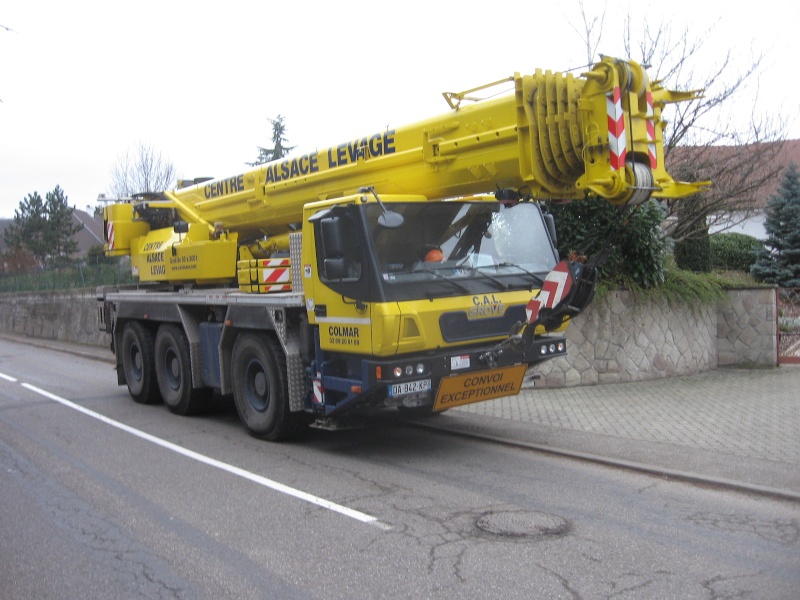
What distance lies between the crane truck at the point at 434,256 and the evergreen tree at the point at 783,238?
71.9 ft

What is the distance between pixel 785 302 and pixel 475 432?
9.03 m

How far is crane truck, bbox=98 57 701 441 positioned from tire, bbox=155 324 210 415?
1282 millimetres

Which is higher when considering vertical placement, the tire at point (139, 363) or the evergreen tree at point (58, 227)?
the evergreen tree at point (58, 227)

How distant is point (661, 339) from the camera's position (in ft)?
41.1

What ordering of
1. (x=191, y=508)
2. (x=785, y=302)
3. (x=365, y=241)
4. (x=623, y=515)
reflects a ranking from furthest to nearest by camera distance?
(x=785, y=302)
(x=365, y=241)
(x=191, y=508)
(x=623, y=515)

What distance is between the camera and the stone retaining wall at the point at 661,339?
38.9 feet

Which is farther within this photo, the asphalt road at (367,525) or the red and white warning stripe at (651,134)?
the red and white warning stripe at (651,134)

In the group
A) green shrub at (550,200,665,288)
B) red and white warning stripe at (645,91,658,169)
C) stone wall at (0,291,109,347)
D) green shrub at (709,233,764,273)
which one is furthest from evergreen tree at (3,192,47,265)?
red and white warning stripe at (645,91,658,169)

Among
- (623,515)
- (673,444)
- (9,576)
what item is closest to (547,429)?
(673,444)

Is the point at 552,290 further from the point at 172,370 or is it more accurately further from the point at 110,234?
the point at 110,234

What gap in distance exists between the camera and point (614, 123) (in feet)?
21.0

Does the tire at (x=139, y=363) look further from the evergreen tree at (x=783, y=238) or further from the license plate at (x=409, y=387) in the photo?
the evergreen tree at (x=783, y=238)

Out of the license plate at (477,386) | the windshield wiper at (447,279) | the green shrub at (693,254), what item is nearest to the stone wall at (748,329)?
the green shrub at (693,254)

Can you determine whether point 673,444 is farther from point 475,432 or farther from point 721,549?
point 721,549
